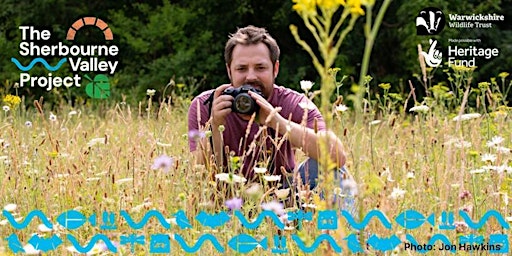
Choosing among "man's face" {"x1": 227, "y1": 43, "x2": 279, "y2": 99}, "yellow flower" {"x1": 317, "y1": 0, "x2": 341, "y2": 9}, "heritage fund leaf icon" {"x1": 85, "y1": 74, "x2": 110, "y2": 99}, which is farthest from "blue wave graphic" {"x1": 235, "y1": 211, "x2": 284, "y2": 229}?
"heritage fund leaf icon" {"x1": 85, "y1": 74, "x2": 110, "y2": 99}

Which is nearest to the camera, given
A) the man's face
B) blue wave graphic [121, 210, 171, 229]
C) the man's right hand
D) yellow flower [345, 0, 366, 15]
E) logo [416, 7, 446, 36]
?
yellow flower [345, 0, 366, 15]

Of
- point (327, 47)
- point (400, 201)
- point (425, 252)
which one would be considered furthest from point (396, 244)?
point (327, 47)

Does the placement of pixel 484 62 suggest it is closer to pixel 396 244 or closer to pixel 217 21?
pixel 217 21

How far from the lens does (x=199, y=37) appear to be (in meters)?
9.55

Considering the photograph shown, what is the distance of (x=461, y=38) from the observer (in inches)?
342

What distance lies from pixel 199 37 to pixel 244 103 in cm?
720

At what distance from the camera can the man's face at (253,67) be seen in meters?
2.74

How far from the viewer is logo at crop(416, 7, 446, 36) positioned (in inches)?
336

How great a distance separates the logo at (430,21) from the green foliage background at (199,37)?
9 cm

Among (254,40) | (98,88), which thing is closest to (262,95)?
(254,40)

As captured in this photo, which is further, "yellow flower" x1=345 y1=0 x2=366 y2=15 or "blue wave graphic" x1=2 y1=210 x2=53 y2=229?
"blue wave graphic" x1=2 y1=210 x2=53 y2=229

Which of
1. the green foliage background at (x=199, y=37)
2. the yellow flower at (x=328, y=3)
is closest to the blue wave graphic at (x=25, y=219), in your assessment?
the yellow flower at (x=328, y=3)

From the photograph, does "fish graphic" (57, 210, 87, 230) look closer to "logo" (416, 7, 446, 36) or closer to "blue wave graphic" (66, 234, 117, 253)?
"blue wave graphic" (66, 234, 117, 253)

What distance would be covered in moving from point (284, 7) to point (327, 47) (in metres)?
8.59
